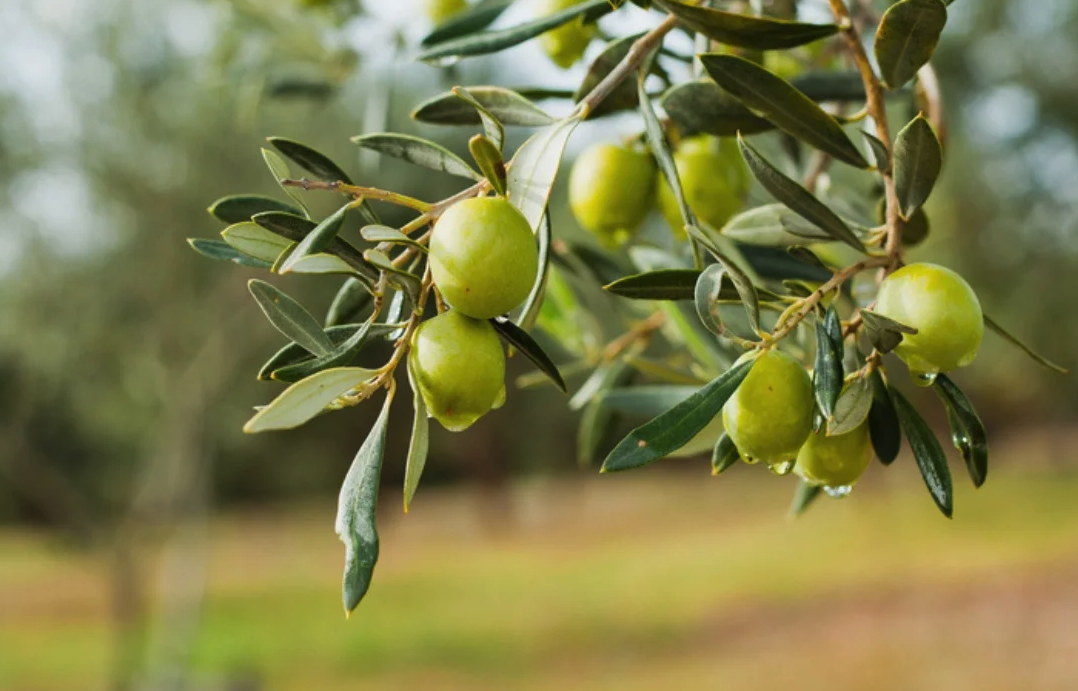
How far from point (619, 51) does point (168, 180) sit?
877cm

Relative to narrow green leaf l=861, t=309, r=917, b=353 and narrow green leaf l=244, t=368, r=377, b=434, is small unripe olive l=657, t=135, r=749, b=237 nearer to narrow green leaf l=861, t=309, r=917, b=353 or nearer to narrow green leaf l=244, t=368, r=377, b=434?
narrow green leaf l=861, t=309, r=917, b=353

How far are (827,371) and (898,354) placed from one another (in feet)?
0.22

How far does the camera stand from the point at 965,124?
11344 mm

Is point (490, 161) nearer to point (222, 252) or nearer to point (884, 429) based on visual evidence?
point (222, 252)

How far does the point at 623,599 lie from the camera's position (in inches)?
572

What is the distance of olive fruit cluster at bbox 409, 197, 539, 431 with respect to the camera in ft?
1.62

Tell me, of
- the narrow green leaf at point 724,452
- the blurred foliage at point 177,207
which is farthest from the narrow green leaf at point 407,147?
the blurred foliage at point 177,207

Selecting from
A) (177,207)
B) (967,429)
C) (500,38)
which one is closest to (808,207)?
(967,429)

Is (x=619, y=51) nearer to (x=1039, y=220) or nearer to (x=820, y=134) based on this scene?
(x=820, y=134)

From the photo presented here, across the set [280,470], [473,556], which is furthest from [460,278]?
[280,470]

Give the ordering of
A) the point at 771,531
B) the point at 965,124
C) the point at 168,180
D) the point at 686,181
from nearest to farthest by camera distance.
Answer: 1. the point at 686,181
2. the point at 168,180
3. the point at 965,124
4. the point at 771,531

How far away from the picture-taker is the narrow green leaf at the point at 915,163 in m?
0.58

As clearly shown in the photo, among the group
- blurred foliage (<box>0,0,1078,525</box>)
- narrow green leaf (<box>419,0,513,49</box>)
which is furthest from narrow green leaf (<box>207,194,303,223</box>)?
blurred foliage (<box>0,0,1078,525</box>)

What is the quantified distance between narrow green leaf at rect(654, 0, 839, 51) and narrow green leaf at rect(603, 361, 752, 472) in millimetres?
211
